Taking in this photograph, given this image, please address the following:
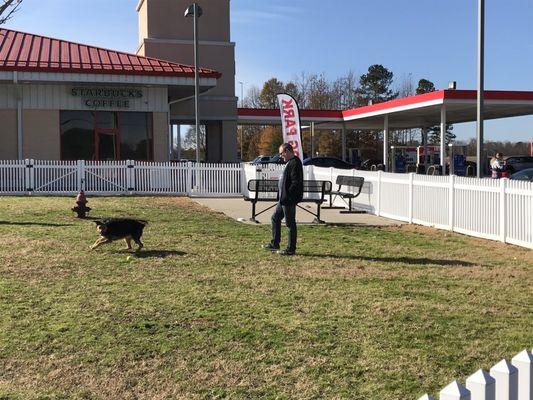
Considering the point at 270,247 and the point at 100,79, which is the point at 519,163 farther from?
the point at 270,247

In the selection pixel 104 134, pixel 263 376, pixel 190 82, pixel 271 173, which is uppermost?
pixel 190 82

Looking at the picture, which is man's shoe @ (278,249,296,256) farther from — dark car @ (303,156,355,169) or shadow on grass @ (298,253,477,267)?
dark car @ (303,156,355,169)

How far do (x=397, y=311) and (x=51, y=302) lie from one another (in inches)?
132

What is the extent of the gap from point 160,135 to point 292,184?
15.4 metres

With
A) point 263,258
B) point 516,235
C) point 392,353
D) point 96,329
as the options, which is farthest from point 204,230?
point 392,353

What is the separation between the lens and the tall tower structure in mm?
33594

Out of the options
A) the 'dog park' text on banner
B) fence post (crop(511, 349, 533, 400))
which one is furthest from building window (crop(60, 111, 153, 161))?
fence post (crop(511, 349, 533, 400))

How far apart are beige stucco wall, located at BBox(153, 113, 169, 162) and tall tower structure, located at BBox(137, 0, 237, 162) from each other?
9814mm

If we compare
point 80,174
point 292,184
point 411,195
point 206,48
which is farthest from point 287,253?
point 206,48

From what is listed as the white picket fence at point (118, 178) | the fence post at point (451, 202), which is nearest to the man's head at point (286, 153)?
the fence post at point (451, 202)

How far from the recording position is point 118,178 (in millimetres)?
20391

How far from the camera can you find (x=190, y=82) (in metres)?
23.2

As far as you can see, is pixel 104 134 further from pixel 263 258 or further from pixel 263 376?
pixel 263 376

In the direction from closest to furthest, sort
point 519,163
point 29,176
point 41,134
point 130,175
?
point 29,176
point 130,175
point 41,134
point 519,163
